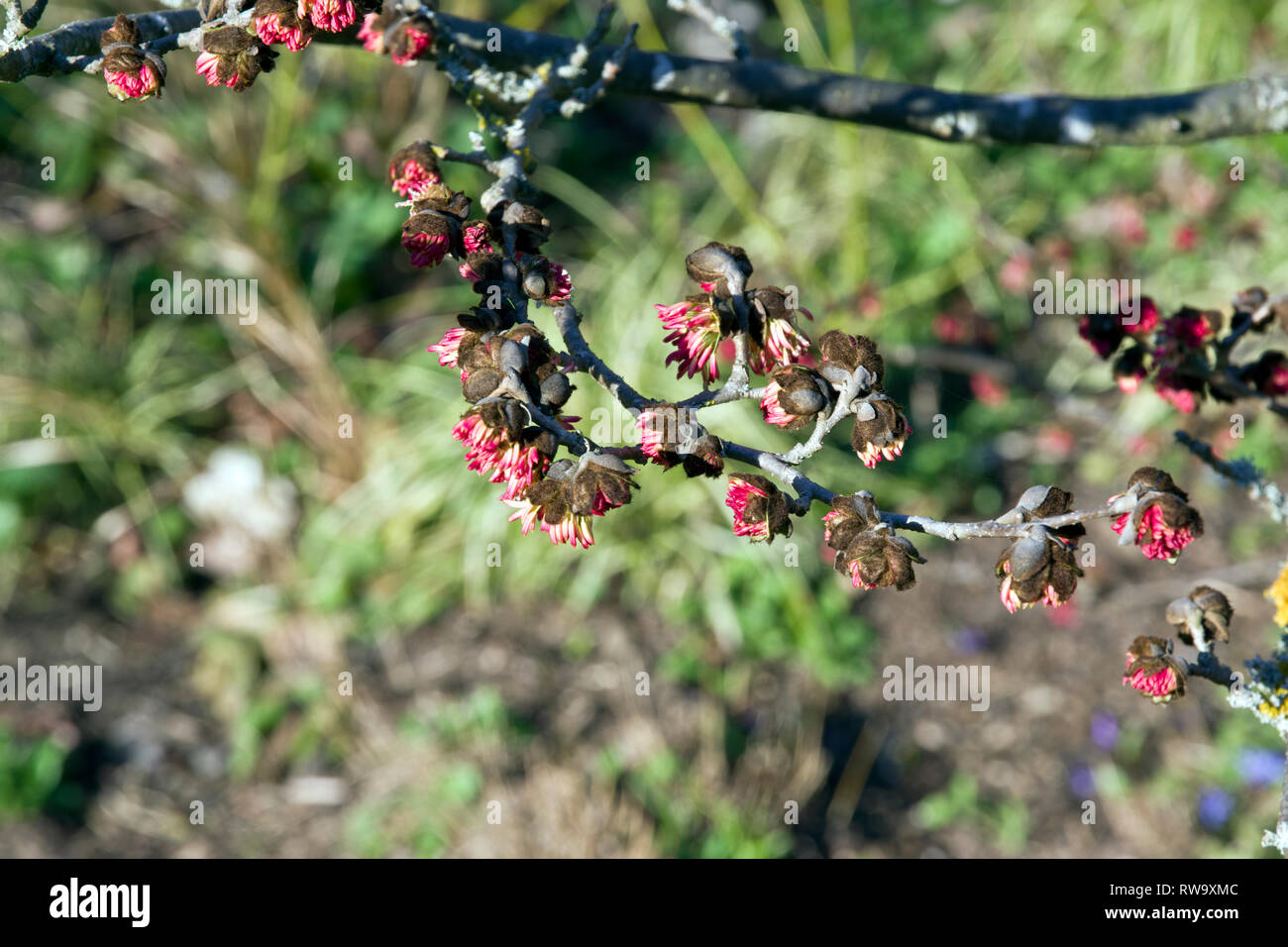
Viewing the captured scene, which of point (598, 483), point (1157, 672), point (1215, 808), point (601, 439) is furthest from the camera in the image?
point (601, 439)

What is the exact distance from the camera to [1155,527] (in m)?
1.04

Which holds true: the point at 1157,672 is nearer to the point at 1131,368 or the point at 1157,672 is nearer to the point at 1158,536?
the point at 1158,536

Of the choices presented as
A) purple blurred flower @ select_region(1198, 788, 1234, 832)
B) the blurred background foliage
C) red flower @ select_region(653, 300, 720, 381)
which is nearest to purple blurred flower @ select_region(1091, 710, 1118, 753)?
the blurred background foliage

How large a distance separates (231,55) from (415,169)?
26cm

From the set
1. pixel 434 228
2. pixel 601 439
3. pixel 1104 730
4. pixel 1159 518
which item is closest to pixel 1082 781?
pixel 1104 730

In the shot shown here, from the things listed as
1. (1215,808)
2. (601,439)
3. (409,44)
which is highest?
(409,44)

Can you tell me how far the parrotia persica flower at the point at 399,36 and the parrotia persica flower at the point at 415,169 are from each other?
0.12m

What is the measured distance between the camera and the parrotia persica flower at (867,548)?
1.01 meters

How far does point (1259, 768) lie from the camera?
2945mm

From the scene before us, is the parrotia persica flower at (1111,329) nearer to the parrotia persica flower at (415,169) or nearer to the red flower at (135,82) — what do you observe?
the parrotia persica flower at (415,169)

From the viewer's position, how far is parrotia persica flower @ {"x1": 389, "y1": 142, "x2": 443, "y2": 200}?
1.28m
